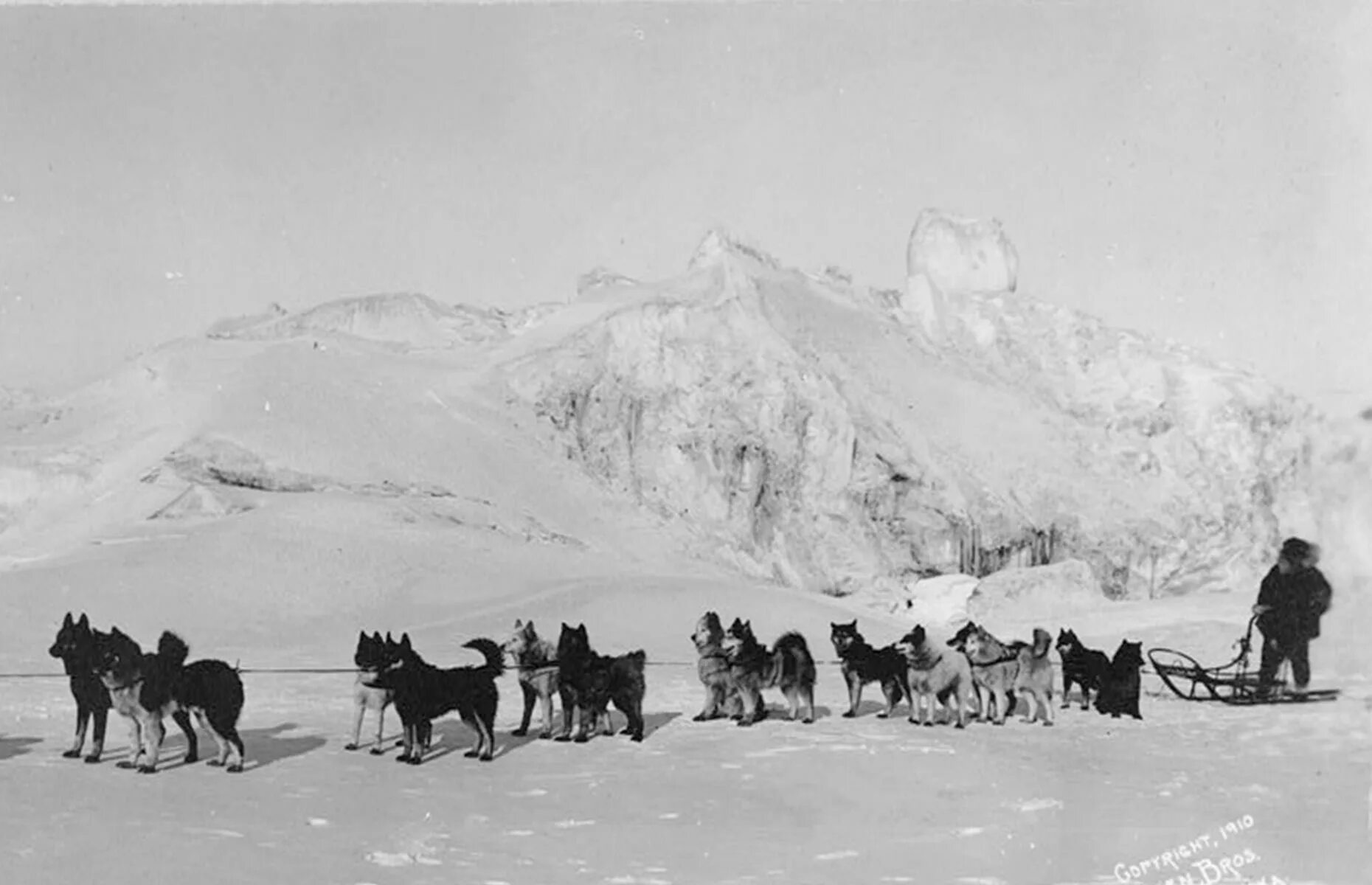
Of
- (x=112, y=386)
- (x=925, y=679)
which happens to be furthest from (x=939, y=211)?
(x=112, y=386)

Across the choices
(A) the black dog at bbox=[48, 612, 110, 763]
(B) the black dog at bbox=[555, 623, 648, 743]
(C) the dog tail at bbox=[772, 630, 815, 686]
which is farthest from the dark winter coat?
(A) the black dog at bbox=[48, 612, 110, 763]

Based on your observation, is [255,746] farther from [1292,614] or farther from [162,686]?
[1292,614]

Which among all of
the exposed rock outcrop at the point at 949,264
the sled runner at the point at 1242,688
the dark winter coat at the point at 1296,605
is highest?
the exposed rock outcrop at the point at 949,264

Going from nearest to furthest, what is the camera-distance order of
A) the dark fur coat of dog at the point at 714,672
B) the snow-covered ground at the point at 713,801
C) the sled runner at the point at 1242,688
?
the snow-covered ground at the point at 713,801
the dark fur coat of dog at the point at 714,672
the sled runner at the point at 1242,688

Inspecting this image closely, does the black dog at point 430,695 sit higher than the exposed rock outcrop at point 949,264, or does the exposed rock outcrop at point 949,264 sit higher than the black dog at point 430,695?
the exposed rock outcrop at point 949,264

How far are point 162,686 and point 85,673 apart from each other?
49 centimetres

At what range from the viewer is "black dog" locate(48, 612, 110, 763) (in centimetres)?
671

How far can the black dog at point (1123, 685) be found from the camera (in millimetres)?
8406

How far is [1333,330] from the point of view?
31.9ft

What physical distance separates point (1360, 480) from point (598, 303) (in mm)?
8488

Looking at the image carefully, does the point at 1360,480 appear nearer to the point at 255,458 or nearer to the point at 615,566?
the point at 615,566

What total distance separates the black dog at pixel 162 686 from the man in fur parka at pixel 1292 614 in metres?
6.53

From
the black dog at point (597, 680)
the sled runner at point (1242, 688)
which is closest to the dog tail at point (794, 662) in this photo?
the black dog at point (597, 680)

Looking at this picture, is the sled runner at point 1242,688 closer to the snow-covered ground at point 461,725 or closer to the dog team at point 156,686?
the snow-covered ground at point 461,725
